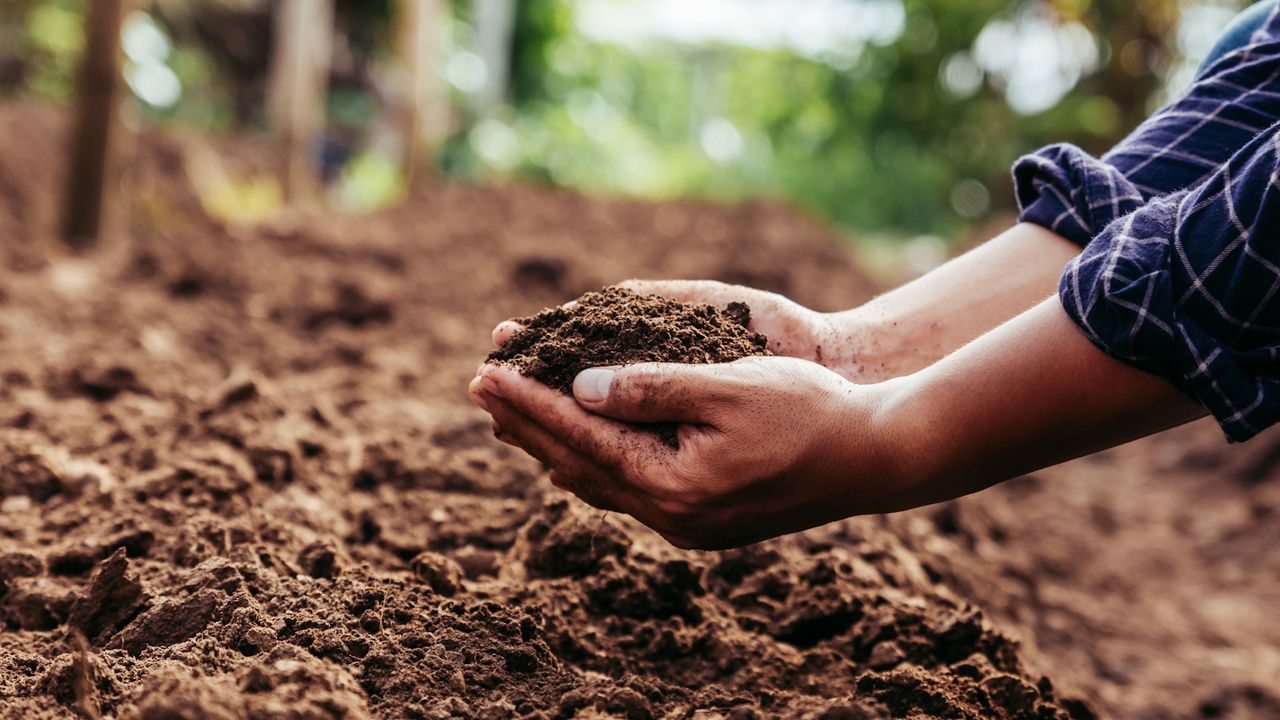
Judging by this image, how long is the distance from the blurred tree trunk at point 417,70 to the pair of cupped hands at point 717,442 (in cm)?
745

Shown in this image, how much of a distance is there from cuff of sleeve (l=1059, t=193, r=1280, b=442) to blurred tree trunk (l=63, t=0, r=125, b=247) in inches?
162

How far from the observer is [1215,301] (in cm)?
123

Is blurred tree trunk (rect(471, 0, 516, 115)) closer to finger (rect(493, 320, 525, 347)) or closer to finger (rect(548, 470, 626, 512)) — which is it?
finger (rect(493, 320, 525, 347))

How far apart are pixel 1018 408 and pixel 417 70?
25.7 ft

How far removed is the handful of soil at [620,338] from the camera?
1498mm

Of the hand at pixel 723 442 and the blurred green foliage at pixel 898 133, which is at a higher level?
the blurred green foliage at pixel 898 133

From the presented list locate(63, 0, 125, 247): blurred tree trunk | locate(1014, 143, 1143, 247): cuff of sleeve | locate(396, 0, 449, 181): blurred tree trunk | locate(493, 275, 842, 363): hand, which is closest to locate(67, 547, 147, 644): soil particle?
locate(493, 275, 842, 363): hand

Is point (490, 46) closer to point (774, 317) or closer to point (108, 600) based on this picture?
point (774, 317)

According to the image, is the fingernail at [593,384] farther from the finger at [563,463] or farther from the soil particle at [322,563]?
the soil particle at [322,563]

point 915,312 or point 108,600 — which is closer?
point 108,600

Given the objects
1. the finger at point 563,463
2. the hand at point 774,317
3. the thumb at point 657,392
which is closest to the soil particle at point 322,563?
the finger at point 563,463

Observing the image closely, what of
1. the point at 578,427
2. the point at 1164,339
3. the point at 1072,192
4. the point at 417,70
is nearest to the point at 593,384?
the point at 578,427

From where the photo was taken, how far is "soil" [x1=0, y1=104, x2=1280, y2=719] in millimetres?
1399

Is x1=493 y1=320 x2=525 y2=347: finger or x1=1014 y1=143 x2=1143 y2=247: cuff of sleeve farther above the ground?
x1=1014 y1=143 x2=1143 y2=247: cuff of sleeve
